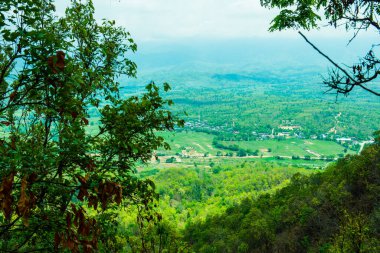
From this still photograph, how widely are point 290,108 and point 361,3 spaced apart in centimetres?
15091

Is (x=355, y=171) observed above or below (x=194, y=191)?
above

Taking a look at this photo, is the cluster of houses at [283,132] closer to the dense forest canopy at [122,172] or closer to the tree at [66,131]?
the dense forest canopy at [122,172]

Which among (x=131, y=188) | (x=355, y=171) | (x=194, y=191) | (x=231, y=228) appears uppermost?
(x=131, y=188)

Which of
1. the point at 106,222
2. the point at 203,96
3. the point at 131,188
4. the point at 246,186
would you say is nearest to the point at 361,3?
the point at 131,188

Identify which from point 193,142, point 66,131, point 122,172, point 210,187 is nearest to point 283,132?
point 193,142

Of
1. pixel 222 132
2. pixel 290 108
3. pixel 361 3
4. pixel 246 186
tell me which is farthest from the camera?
pixel 290 108

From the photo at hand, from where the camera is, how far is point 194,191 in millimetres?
64938

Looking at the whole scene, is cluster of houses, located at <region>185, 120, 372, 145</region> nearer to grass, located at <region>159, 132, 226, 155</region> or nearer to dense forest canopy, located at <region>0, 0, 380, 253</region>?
grass, located at <region>159, 132, 226, 155</region>

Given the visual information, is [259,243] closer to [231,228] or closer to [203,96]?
[231,228]

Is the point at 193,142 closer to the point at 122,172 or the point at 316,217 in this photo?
the point at 316,217

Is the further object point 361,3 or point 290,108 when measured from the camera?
point 290,108

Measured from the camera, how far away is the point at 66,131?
11.0 feet

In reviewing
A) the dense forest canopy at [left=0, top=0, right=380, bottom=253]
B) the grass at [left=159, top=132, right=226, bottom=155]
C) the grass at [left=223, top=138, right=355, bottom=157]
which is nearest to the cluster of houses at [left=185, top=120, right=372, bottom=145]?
the grass at [left=223, top=138, right=355, bottom=157]

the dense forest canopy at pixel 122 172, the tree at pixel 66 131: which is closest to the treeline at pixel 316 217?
the dense forest canopy at pixel 122 172
